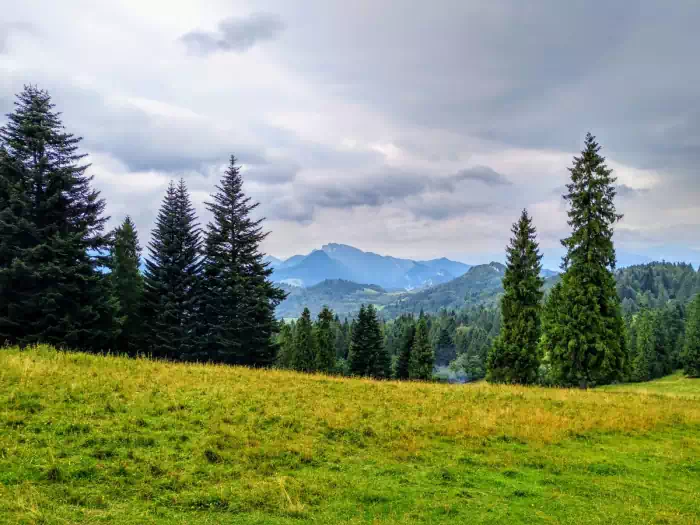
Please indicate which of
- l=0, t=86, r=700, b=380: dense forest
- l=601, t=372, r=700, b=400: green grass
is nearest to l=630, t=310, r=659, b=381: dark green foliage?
l=601, t=372, r=700, b=400: green grass

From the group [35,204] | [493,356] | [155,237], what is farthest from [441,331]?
[35,204]

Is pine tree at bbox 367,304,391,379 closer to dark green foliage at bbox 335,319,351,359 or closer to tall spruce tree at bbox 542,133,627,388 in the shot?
tall spruce tree at bbox 542,133,627,388

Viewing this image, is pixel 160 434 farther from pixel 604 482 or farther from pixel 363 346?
pixel 363 346

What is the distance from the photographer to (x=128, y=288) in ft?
121

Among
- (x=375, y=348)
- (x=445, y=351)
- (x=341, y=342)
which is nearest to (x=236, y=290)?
(x=375, y=348)

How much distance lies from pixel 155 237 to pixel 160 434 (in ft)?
97.3

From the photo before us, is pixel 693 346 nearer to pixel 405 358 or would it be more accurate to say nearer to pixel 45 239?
pixel 405 358

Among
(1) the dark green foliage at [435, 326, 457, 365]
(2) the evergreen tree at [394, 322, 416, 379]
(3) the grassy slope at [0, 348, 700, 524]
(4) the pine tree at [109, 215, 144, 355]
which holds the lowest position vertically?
(1) the dark green foliage at [435, 326, 457, 365]

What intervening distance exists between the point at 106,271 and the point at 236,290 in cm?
940

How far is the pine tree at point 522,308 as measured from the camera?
3559 centimetres

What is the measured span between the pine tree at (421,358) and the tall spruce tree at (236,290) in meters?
32.4

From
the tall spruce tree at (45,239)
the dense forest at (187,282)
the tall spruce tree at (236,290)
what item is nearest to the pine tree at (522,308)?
the dense forest at (187,282)

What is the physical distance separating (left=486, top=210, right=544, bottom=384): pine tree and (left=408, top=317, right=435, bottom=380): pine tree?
25166 mm

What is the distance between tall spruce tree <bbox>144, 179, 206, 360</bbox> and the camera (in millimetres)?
33719
